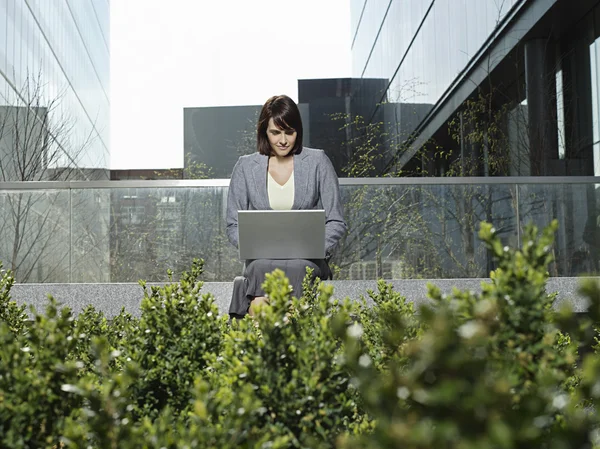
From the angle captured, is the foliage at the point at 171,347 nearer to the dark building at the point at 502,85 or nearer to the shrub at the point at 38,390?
the shrub at the point at 38,390

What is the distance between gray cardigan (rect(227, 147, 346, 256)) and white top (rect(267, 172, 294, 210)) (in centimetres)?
5

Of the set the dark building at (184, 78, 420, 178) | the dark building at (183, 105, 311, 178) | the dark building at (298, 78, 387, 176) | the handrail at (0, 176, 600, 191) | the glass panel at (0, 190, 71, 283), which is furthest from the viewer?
the dark building at (183, 105, 311, 178)

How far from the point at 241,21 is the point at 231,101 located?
2.94 m

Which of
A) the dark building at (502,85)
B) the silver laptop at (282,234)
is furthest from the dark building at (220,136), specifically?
the silver laptop at (282,234)

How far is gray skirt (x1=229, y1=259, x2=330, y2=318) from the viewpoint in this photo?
415 centimetres

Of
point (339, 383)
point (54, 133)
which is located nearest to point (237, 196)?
point (339, 383)

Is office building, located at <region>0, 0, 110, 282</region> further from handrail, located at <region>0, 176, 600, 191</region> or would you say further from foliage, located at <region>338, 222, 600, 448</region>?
foliage, located at <region>338, 222, 600, 448</region>

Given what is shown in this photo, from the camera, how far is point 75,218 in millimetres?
8383

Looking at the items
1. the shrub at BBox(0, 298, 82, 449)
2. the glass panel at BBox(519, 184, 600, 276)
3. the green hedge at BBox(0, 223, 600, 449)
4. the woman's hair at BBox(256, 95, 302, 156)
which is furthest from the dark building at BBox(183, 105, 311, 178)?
the shrub at BBox(0, 298, 82, 449)

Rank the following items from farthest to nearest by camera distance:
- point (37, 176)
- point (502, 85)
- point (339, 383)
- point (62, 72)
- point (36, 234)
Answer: point (62, 72)
point (37, 176)
point (502, 85)
point (36, 234)
point (339, 383)

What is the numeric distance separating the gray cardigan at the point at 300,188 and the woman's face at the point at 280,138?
3.3 inches

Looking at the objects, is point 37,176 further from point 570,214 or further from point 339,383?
point 339,383

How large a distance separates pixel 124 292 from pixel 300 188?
3.30 metres

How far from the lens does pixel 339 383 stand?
163 cm
